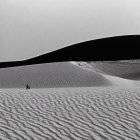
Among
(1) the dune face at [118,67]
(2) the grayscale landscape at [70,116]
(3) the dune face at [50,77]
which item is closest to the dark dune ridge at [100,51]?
(1) the dune face at [118,67]

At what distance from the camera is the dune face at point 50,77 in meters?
13.6

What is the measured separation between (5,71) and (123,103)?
11.4 metres

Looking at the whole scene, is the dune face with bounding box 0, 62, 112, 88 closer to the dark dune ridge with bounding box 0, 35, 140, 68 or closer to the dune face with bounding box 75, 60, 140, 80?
the dune face with bounding box 75, 60, 140, 80

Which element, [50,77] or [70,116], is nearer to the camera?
[70,116]

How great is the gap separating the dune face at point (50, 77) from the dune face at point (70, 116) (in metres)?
7.35

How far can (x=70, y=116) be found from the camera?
4.46 meters

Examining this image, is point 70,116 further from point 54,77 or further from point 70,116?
point 54,77

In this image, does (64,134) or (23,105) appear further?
(23,105)

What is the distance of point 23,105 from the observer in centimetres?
513

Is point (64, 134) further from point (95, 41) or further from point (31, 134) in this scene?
point (95, 41)

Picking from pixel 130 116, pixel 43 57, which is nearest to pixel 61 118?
pixel 130 116

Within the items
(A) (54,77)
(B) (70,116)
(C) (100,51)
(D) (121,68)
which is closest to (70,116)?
(B) (70,116)

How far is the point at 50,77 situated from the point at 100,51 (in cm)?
654

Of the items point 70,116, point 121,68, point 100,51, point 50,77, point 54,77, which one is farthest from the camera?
point 100,51
